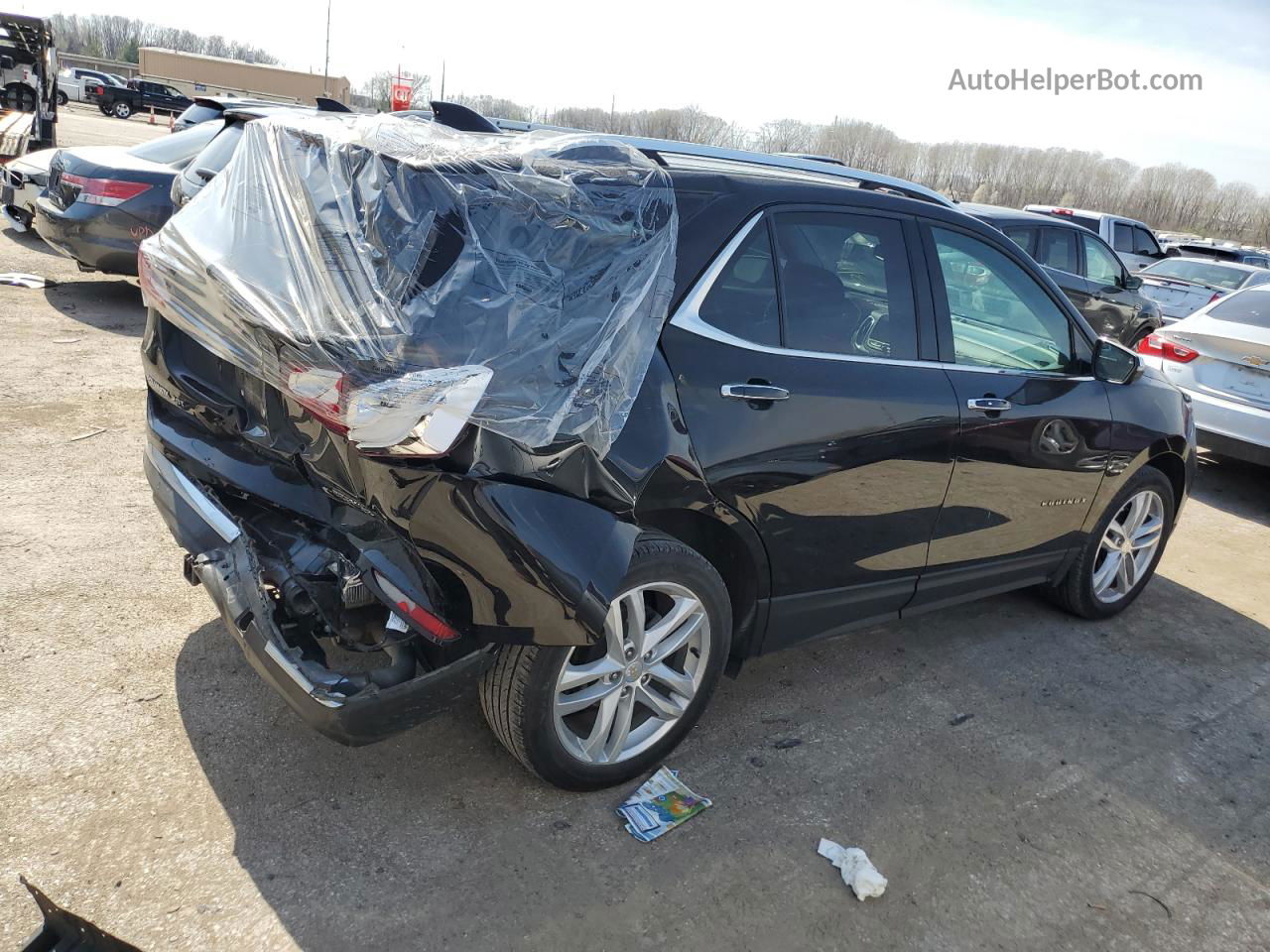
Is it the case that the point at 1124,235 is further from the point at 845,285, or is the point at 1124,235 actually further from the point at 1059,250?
the point at 845,285

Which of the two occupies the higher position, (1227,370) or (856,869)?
(1227,370)

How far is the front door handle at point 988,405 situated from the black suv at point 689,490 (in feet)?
0.06

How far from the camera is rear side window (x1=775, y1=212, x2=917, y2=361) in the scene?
3107mm

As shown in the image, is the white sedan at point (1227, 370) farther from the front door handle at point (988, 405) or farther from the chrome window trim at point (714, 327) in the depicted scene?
the chrome window trim at point (714, 327)

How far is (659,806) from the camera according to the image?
2979mm

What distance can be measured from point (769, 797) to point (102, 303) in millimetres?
7622

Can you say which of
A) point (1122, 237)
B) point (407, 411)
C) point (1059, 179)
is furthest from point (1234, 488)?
point (1059, 179)

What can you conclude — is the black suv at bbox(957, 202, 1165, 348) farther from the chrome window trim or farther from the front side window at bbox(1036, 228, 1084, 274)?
the chrome window trim

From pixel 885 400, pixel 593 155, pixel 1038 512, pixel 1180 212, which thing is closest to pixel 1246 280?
pixel 1038 512

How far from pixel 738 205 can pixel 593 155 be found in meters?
0.47

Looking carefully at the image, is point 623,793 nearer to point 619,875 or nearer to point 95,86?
point 619,875

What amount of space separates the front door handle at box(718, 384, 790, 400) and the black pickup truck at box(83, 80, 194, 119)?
4556 cm

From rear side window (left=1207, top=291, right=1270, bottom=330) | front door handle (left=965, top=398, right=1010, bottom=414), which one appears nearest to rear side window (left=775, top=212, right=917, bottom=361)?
front door handle (left=965, top=398, right=1010, bottom=414)

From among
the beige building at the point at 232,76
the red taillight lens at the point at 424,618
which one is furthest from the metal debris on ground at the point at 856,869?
the beige building at the point at 232,76
